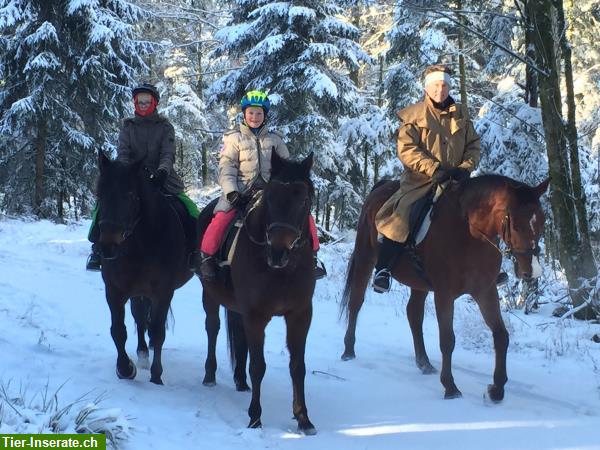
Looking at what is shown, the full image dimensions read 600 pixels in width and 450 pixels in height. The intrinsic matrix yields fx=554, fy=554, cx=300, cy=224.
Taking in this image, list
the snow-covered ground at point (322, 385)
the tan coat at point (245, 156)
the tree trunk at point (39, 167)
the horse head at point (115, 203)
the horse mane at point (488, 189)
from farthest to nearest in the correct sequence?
1. the tree trunk at point (39, 167)
2. the tan coat at point (245, 156)
3. the horse head at point (115, 203)
4. the horse mane at point (488, 189)
5. the snow-covered ground at point (322, 385)

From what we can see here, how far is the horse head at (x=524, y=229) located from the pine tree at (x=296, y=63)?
39.9 feet

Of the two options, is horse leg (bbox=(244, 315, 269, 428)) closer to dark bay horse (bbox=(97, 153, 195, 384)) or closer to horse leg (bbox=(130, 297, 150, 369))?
dark bay horse (bbox=(97, 153, 195, 384))

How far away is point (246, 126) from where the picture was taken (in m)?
5.38

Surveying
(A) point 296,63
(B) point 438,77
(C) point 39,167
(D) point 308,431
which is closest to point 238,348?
(D) point 308,431

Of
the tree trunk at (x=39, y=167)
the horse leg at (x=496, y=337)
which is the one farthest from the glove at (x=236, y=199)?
the tree trunk at (x=39, y=167)

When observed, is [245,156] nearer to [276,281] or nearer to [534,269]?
[276,281]

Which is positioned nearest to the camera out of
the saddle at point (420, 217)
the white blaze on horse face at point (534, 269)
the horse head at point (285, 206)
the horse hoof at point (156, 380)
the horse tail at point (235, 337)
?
the horse head at point (285, 206)

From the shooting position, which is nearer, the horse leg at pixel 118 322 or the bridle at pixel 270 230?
the bridle at pixel 270 230

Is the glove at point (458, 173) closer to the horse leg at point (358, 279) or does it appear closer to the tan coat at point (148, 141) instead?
the horse leg at point (358, 279)

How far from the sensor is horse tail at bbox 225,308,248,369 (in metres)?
5.66

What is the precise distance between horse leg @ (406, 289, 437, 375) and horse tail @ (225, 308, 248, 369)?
2.08 meters

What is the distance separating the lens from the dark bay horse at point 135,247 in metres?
5.02

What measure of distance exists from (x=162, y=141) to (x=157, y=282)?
179 centimetres

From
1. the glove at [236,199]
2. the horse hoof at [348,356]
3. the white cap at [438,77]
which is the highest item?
the white cap at [438,77]
